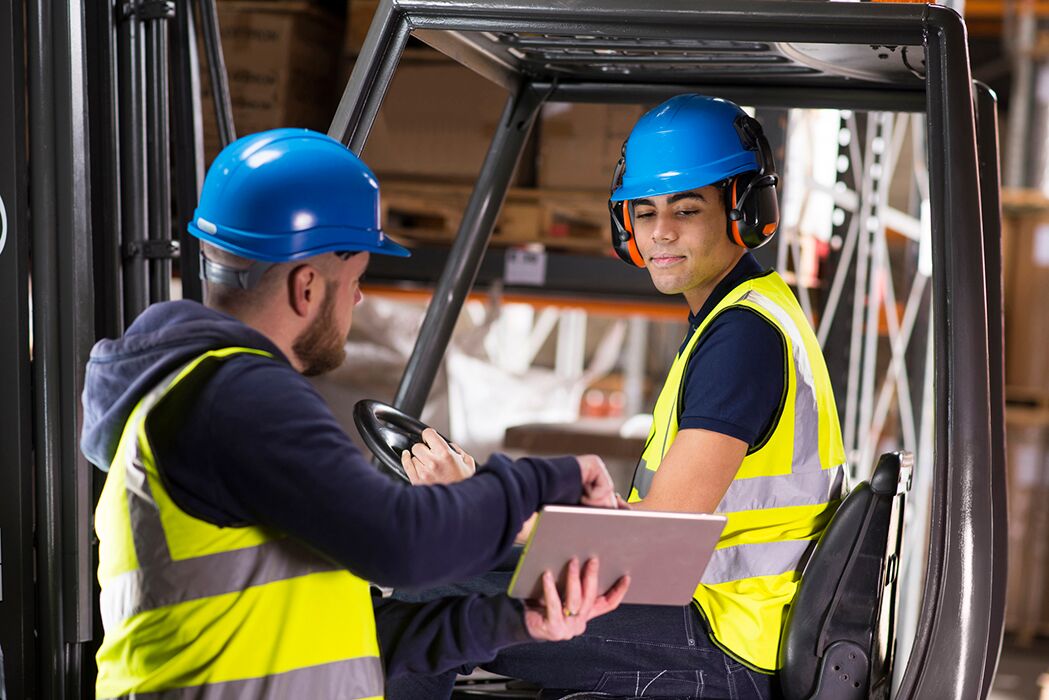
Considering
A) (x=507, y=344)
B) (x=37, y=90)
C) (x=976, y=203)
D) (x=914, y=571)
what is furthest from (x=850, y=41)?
(x=507, y=344)

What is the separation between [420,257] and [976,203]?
11.6 feet

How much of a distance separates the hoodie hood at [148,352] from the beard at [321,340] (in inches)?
2.9

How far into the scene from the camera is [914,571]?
6012mm

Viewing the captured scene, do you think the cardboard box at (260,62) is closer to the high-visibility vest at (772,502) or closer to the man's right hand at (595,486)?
the high-visibility vest at (772,502)

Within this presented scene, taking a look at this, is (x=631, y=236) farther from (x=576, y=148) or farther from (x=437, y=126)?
(x=437, y=126)

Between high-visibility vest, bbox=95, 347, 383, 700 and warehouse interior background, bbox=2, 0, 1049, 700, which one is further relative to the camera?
warehouse interior background, bbox=2, 0, 1049, 700

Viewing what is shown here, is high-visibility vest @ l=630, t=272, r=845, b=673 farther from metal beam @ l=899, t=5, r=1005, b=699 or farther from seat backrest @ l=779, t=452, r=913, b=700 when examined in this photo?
metal beam @ l=899, t=5, r=1005, b=699

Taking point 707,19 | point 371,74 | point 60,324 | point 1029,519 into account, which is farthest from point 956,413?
point 1029,519

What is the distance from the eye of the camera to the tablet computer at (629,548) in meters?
1.82

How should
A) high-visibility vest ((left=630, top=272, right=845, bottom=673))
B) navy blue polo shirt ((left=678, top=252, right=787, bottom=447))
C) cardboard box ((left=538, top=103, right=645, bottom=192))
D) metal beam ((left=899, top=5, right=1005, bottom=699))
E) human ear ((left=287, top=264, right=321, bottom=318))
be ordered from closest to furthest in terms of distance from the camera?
1. human ear ((left=287, top=264, right=321, bottom=318))
2. metal beam ((left=899, top=5, right=1005, bottom=699))
3. navy blue polo shirt ((left=678, top=252, right=787, bottom=447))
4. high-visibility vest ((left=630, top=272, right=845, bottom=673))
5. cardboard box ((left=538, top=103, right=645, bottom=192))

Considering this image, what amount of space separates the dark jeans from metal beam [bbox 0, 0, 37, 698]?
913mm

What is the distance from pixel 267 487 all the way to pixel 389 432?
1.34 metres

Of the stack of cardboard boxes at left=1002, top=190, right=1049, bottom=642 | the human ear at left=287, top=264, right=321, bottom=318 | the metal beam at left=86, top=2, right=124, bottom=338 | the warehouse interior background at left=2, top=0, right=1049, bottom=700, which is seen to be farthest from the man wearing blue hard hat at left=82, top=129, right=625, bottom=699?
the stack of cardboard boxes at left=1002, top=190, right=1049, bottom=642

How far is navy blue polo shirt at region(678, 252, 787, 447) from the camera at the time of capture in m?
2.37
